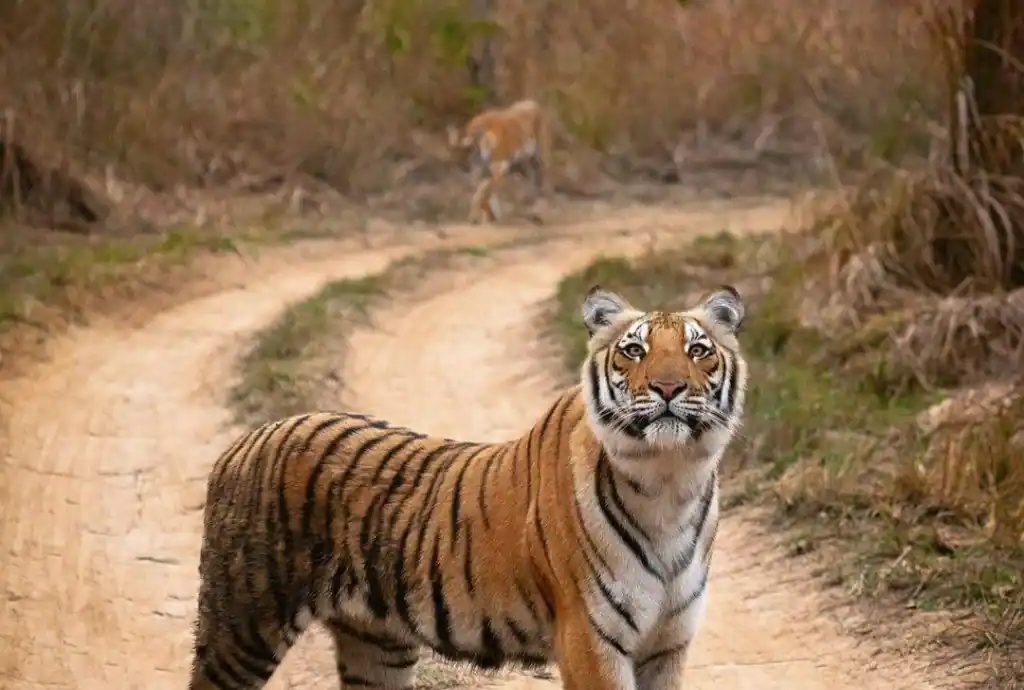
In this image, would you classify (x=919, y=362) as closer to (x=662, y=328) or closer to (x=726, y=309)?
(x=726, y=309)

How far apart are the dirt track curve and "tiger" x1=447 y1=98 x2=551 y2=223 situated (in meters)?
3.81

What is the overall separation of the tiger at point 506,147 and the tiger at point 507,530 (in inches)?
450

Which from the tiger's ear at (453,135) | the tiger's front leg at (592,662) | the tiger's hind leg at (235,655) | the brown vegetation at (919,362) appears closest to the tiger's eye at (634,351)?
the tiger's front leg at (592,662)

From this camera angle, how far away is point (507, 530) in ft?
11.4

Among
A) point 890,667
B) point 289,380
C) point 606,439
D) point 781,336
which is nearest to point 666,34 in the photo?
point 781,336

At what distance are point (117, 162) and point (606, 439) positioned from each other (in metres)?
12.0

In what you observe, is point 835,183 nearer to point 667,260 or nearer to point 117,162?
point 667,260

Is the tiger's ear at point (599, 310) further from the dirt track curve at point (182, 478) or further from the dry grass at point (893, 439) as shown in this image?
the dry grass at point (893, 439)

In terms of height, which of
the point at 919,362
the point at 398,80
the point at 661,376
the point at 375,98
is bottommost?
the point at 919,362

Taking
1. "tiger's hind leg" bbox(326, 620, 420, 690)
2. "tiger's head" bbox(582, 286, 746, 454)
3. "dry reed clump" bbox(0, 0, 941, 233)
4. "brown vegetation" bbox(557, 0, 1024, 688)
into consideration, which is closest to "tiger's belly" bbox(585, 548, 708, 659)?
"tiger's head" bbox(582, 286, 746, 454)

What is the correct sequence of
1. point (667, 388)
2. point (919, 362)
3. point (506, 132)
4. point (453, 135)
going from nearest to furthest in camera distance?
1. point (667, 388)
2. point (919, 362)
3. point (506, 132)
4. point (453, 135)

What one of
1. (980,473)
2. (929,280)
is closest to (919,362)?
(929,280)

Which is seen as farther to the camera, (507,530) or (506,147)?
(506,147)

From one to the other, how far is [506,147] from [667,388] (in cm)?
1285
